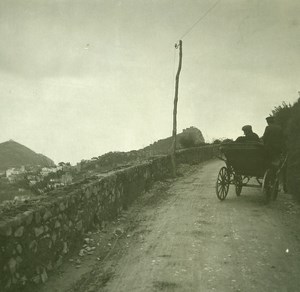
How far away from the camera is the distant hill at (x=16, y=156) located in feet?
73.7

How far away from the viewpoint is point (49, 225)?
18.6 ft

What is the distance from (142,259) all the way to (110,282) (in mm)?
932

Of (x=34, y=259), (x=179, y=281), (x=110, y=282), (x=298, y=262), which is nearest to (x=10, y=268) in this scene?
(x=34, y=259)

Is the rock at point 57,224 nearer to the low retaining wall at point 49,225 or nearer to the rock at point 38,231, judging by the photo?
the low retaining wall at point 49,225

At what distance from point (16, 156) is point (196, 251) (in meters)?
20.1

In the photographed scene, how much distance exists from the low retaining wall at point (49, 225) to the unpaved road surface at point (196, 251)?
32 cm

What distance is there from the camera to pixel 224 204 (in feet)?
32.6

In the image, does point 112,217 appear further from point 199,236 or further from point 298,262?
point 298,262

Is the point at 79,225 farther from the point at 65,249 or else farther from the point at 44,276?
the point at 44,276

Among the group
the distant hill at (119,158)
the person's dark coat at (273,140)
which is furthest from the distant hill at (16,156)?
the person's dark coat at (273,140)

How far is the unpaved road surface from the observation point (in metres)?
A: 5.29

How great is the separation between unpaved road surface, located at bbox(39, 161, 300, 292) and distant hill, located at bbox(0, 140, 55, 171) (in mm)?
14484

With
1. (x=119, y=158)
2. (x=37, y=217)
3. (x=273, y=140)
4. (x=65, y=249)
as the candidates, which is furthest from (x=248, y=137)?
(x=119, y=158)

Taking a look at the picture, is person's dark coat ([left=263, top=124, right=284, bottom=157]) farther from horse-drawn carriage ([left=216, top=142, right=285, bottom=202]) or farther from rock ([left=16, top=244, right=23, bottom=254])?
rock ([left=16, top=244, right=23, bottom=254])
